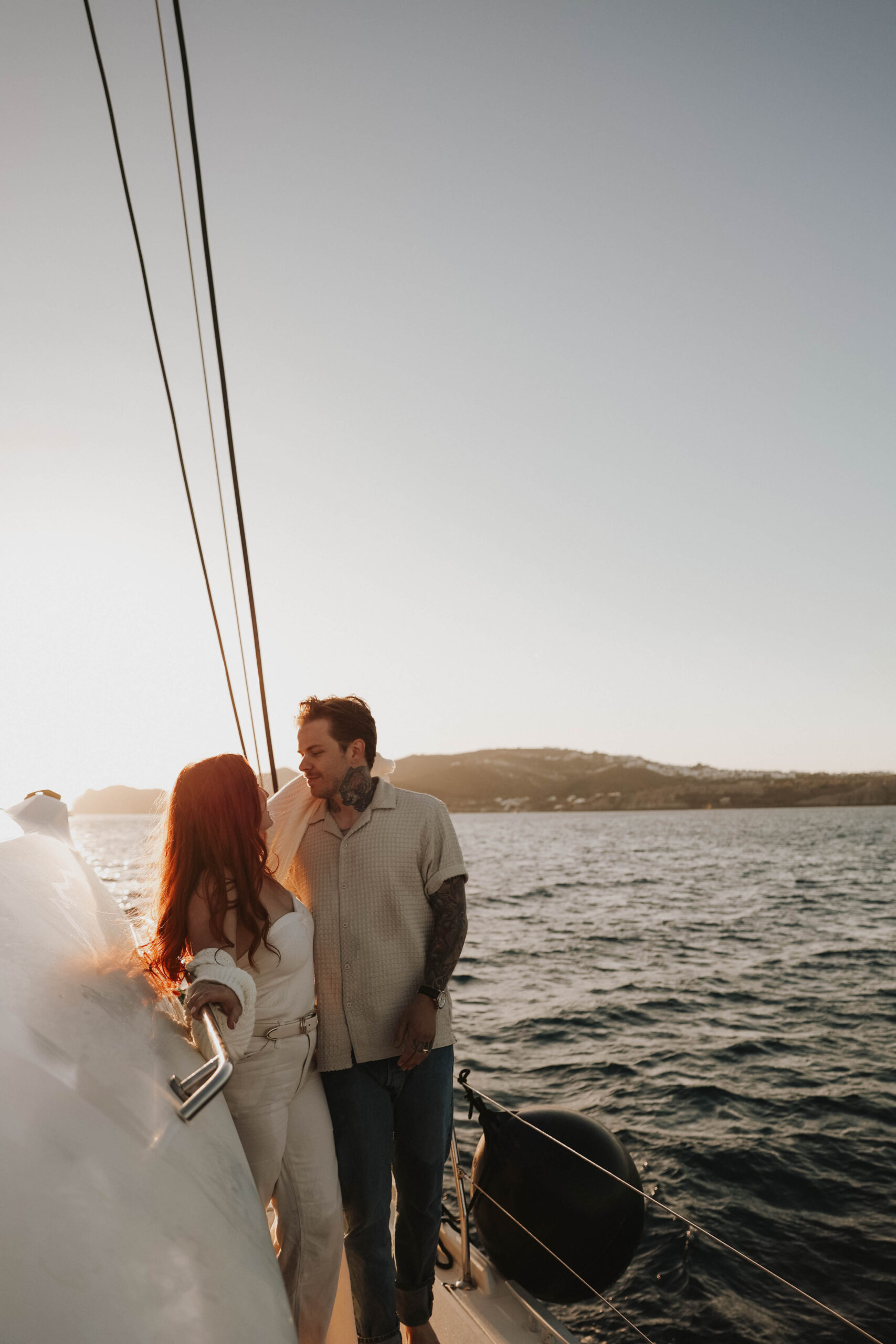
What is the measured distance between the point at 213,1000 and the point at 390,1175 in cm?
102

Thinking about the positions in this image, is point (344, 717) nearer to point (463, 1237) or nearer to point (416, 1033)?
point (416, 1033)

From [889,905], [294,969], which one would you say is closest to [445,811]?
[294,969]

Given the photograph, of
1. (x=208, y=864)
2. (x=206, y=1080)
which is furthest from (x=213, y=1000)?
(x=208, y=864)

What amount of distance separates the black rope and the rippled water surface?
2.06m

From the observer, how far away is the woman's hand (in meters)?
1.73

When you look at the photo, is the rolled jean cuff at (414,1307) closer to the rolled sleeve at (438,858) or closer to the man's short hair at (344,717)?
the rolled sleeve at (438,858)

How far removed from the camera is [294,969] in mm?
2150

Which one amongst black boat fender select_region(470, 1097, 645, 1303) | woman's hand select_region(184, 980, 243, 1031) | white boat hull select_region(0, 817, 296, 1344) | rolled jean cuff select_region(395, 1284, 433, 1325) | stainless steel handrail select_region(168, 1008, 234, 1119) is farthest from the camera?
black boat fender select_region(470, 1097, 645, 1303)

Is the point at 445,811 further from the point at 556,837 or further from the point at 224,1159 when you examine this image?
the point at 556,837

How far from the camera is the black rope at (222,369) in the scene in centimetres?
280

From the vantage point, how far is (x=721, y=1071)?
27.9 feet

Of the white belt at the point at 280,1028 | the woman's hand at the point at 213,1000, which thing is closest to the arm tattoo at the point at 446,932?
the white belt at the point at 280,1028

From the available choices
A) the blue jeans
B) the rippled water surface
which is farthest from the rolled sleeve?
the rippled water surface

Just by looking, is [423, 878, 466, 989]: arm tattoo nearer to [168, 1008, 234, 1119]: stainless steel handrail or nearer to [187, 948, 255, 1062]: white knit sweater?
[187, 948, 255, 1062]: white knit sweater
